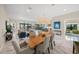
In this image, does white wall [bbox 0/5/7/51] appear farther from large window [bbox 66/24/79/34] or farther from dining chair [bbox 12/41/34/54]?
large window [bbox 66/24/79/34]

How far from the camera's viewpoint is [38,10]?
9.63 feet

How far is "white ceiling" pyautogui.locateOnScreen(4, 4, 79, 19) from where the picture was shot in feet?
9.59

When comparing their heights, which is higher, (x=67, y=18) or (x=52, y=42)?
(x=67, y=18)

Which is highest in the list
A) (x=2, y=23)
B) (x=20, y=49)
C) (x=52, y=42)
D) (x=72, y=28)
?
(x=2, y=23)

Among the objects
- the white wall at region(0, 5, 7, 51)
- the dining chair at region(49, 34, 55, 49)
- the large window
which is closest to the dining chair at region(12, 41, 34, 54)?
the white wall at region(0, 5, 7, 51)

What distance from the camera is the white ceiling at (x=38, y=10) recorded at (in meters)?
2.92

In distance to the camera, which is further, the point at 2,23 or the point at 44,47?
the point at 44,47

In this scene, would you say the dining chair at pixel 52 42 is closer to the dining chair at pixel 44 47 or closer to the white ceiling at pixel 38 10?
the dining chair at pixel 44 47

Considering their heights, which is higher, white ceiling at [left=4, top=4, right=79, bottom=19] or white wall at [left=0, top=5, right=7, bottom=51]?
white ceiling at [left=4, top=4, right=79, bottom=19]

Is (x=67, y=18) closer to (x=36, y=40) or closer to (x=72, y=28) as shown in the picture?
(x=72, y=28)

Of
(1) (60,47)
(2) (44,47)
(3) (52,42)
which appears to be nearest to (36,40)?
(2) (44,47)
